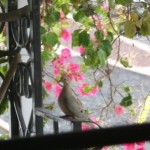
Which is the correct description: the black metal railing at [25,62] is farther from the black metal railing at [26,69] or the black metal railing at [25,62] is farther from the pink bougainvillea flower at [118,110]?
the pink bougainvillea flower at [118,110]

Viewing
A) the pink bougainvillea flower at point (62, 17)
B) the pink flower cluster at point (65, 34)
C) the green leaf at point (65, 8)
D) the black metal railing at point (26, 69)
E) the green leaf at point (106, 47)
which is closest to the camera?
the black metal railing at point (26, 69)

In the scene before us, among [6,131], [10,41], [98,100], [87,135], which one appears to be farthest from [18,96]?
[87,135]

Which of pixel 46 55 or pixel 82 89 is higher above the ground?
pixel 46 55

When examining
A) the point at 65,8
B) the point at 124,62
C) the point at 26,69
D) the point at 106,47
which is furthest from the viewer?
the point at 124,62

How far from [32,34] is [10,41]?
0.77 ft

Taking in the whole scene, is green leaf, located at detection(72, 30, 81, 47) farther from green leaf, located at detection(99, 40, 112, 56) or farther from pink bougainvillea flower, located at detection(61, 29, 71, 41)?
pink bougainvillea flower, located at detection(61, 29, 71, 41)

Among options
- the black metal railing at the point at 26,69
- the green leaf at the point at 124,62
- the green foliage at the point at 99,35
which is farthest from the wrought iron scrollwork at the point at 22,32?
the green leaf at the point at 124,62

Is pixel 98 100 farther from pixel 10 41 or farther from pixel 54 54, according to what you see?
pixel 10 41

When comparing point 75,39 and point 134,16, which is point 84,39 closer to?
point 75,39

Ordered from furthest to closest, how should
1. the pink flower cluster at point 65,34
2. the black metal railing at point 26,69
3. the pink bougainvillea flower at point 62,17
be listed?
the pink flower cluster at point 65,34, the pink bougainvillea flower at point 62,17, the black metal railing at point 26,69

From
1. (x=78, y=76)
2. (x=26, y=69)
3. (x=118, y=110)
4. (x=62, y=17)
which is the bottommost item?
(x=118, y=110)

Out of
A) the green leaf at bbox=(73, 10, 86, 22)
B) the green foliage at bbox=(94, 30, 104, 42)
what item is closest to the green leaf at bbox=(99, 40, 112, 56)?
the green foliage at bbox=(94, 30, 104, 42)

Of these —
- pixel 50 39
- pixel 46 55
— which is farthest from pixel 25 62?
pixel 46 55

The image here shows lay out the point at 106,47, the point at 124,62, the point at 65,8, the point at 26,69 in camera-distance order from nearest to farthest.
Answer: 1. the point at 26,69
2. the point at 106,47
3. the point at 65,8
4. the point at 124,62
